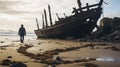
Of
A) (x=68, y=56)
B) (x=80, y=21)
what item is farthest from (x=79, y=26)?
(x=68, y=56)

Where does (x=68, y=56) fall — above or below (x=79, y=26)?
below

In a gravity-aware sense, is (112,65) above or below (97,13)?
below

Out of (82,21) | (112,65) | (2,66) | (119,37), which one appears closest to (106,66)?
(112,65)

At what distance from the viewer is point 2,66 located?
22.3 feet

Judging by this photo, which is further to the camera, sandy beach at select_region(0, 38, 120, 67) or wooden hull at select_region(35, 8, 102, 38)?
wooden hull at select_region(35, 8, 102, 38)

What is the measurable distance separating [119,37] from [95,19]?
297 inches

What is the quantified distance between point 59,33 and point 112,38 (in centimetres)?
1018

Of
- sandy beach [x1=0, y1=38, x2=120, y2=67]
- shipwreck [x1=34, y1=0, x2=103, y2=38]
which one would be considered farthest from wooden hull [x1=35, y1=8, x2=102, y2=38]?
sandy beach [x1=0, y1=38, x2=120, y2=67]

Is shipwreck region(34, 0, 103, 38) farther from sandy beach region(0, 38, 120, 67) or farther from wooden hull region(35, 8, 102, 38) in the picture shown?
sandy beach region(0, 38, 120, 67)

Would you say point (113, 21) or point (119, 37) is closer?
point (119, 37)

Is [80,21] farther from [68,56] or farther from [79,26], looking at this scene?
[68,56]

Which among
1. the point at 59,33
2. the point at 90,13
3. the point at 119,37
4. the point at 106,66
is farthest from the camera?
the point at 59,33

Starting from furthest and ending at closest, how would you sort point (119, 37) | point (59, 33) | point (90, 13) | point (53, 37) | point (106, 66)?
point (53, 37)
point (59, 33)
point (90, 13)
point (119, 37)
point (106, 66)

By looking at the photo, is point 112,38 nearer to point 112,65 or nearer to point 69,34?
point 69,34
